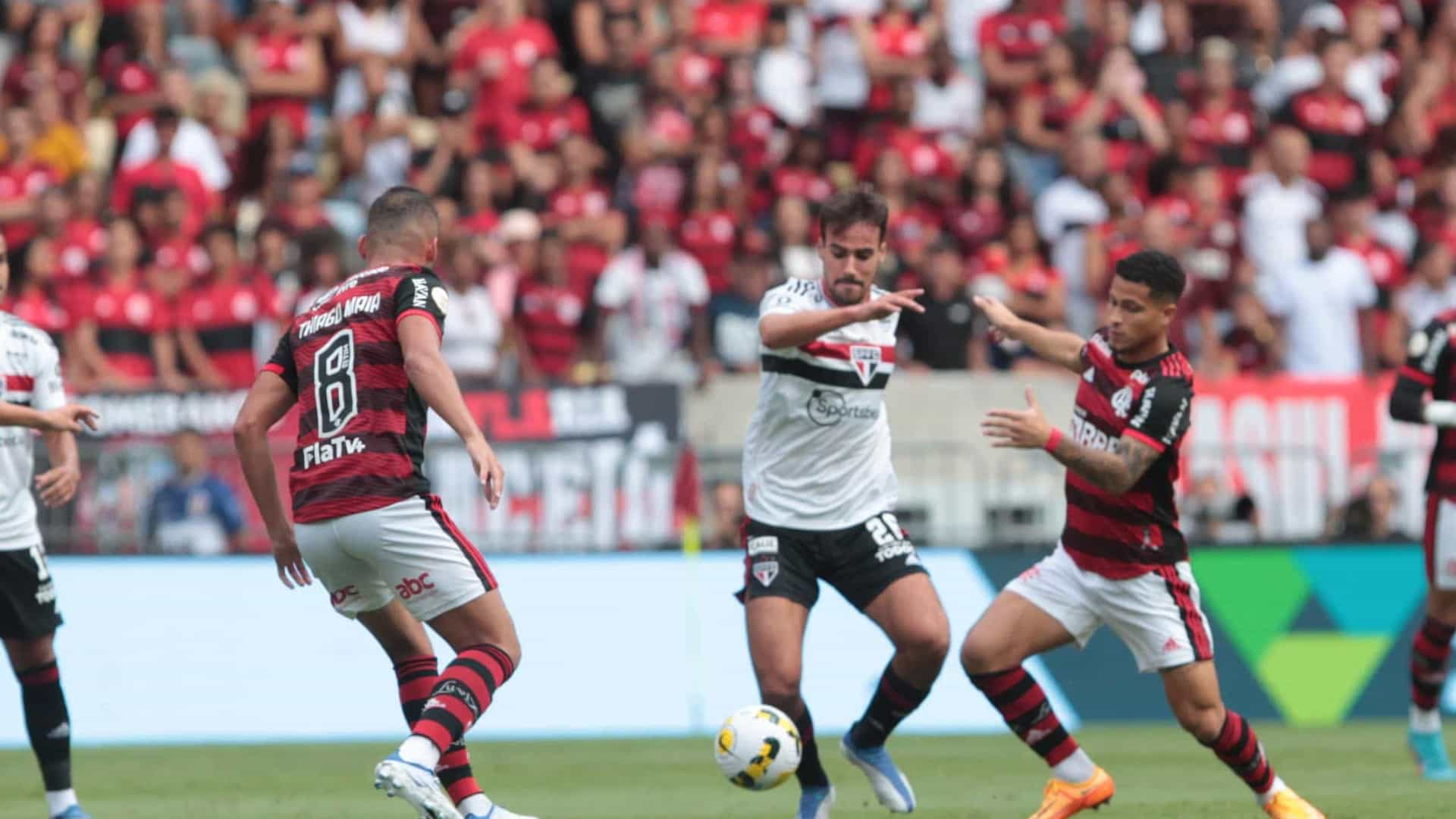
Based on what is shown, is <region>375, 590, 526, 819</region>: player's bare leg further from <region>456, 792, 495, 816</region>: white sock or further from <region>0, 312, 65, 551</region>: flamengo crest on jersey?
<region>0, 312, 65, 551</region>: flamengo crest on jersey

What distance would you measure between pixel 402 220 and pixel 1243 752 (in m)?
3.95

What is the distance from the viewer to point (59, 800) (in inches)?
361

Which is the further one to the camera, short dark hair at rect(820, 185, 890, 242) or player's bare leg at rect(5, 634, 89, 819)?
player's bare leg at rect(5, 634, 89, 819)

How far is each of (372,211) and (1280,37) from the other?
17090mm

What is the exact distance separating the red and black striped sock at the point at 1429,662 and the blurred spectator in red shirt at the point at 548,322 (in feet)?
26.0

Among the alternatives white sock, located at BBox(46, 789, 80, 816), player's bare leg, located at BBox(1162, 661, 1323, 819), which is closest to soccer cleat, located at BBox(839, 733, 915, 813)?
player's bare leg, located at BBox(1162, 661, 1323, 819)

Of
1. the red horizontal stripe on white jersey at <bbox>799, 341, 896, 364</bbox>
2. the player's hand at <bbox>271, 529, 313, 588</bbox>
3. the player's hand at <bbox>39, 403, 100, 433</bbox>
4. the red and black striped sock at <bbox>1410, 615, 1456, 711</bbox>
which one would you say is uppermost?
the red horizontal stripe on white jersey at <bbox>799, 341, 896, 364</bbox>

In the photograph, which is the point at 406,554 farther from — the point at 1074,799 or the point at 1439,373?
the point at 1439,373

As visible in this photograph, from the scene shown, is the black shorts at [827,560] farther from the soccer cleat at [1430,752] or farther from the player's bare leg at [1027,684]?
the soccer cleat at [1430,752]

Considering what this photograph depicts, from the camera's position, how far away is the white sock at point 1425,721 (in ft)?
36.4

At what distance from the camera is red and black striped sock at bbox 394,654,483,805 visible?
7.84m

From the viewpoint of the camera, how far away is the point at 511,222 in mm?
17797

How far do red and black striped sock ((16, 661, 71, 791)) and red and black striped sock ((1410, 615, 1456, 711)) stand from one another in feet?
22.1

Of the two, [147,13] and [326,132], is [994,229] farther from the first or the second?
[147,13]
